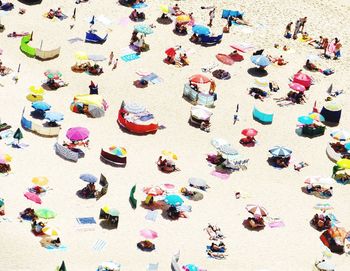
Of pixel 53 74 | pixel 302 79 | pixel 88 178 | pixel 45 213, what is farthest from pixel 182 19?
pixel 45 213

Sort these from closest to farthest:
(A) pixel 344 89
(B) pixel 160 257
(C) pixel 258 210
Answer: (B) pixel 160 257
(C) pixel 258 210
(A) pixel 344 89

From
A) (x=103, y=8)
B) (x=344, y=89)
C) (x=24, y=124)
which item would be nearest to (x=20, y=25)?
(x=103, y=8)

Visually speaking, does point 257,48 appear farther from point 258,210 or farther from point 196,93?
point 258,210

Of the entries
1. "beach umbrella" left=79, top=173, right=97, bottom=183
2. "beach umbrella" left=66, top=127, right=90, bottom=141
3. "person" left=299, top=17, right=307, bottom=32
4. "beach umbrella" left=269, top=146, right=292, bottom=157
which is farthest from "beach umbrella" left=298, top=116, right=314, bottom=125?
"beach umbrella" left=79, top=173, right=97, bottom=183

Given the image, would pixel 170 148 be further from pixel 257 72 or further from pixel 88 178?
pixel 257 72

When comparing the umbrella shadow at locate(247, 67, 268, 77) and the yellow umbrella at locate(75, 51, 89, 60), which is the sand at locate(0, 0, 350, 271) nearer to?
the umbrella shadow at locate(247, 67, 268, 77)

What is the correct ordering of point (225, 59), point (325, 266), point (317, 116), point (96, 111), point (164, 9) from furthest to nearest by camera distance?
1. point (164, 9)
2. point (225, 59)
3. point (317, 116)
4. point (96, 111)
5. point (325, 266)
